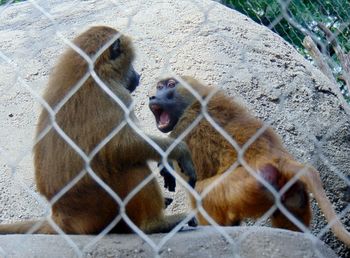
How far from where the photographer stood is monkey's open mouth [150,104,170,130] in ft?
9.09

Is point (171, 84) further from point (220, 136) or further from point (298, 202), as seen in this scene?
point (298, 202)

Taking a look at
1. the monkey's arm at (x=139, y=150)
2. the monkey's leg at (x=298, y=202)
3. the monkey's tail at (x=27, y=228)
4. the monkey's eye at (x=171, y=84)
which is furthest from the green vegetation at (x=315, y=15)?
the monkey's tail at (x=27, y=228)

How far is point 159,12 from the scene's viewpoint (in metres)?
3.43

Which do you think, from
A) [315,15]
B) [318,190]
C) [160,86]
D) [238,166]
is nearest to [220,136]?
[238,166]

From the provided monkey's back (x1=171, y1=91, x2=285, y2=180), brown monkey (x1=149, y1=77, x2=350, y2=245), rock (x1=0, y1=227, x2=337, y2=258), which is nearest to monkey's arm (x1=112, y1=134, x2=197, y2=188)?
rock (x1=0, y1=227, x2=337, y2=258)

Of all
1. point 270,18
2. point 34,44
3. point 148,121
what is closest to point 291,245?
point 148,121

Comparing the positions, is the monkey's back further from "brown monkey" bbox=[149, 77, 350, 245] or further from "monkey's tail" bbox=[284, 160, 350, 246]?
"monkey's tail" bbox=[284, 160, 350, 246]

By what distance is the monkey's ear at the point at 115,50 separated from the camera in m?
2.20

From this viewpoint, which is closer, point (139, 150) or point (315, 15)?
point (139, 150)

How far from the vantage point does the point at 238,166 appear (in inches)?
98.6

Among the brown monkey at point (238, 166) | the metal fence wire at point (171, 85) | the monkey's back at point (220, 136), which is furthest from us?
the metal fence wire at point (171, 85)

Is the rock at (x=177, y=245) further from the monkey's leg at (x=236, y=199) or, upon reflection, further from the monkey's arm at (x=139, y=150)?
the monkey's leg at (x=236, y=199)

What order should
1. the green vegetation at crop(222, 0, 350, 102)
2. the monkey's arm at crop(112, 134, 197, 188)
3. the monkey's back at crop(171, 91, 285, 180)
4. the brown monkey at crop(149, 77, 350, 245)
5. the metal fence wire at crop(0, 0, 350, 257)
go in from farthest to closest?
the green vegetation at crop(222, 0, 350, 102)
the metal fence wire at crop(0, 0, 350, 257)
the monkey's back at crop(171, 91, 285, 180)
the brown monkey at crop(149, 77, 350, 245)
the monkey's arm at crop(112, 134, 197, 188)

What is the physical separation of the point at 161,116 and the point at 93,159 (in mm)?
813
